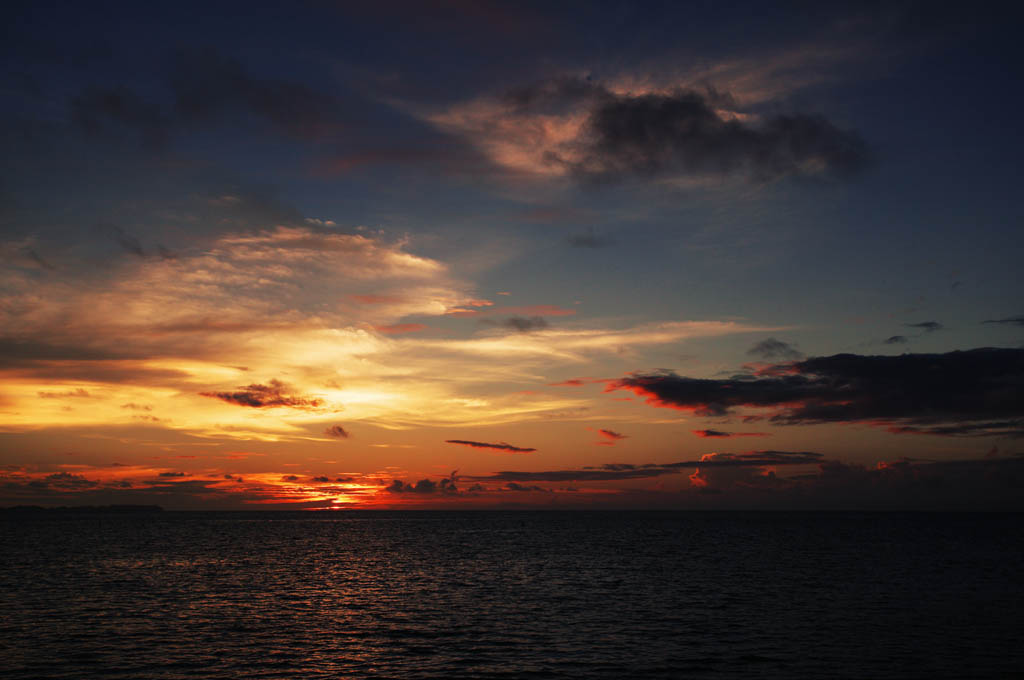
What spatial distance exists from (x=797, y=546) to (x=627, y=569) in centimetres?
6364

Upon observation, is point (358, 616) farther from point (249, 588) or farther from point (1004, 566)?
point (1004, 566)

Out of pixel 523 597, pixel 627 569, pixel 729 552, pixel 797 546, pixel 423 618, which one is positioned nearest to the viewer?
pixel 423 618

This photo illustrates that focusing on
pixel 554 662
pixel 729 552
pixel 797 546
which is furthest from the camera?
pixel 797 546

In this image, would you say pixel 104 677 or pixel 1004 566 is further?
pixel 1004 566

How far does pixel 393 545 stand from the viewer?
14712cm

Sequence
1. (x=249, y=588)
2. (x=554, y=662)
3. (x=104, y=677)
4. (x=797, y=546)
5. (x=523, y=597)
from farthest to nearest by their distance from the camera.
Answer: (x=797, y=546), (x=249, y=588), (x=523, y=597), (x=554, y=662), (x=104, y=677)

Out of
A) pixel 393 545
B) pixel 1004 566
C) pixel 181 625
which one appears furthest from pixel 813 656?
pixel 393 545

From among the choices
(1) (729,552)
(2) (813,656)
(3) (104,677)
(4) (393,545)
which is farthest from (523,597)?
(4) (393,545)

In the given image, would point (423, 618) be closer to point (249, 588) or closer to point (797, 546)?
point (249, 588)

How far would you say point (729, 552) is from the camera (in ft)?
402

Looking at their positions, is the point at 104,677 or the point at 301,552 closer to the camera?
the point at 104,677

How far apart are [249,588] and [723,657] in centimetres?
5115

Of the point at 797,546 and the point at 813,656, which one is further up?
the point at 813,656

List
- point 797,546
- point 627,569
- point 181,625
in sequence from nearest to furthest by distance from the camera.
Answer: point 181,625, point 627,569, point 797,546
